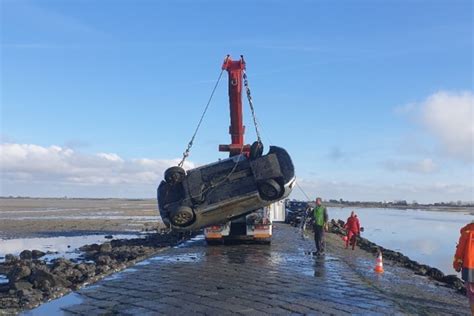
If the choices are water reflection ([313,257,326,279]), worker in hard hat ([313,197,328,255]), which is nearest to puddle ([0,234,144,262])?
worker in hard hat ([313,197,328,255])

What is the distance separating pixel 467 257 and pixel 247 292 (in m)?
4.18

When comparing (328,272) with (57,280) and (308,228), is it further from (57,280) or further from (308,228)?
(308,228)

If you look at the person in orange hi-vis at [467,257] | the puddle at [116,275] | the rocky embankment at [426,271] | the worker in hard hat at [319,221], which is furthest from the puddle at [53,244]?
the person in orange hi-vis at [467,257]

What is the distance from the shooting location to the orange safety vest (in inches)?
296

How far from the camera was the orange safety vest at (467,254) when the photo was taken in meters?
7.52

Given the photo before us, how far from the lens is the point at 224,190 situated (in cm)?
1377

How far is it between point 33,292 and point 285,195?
6396 mm

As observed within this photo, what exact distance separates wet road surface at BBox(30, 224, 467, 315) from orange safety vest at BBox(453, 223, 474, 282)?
1.71 m

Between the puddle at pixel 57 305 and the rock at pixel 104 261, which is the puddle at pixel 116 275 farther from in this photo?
the rock at pixel 104 261

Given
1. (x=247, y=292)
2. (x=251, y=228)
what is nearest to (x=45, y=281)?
(x=247, y=292)

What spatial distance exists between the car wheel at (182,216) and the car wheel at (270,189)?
6.01 feet

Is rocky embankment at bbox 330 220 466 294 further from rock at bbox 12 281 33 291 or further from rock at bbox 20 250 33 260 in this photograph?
rock at bbox 20 250 33 260

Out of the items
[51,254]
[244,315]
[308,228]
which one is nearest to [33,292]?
[244,315]

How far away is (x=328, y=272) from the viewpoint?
13.5 metres
